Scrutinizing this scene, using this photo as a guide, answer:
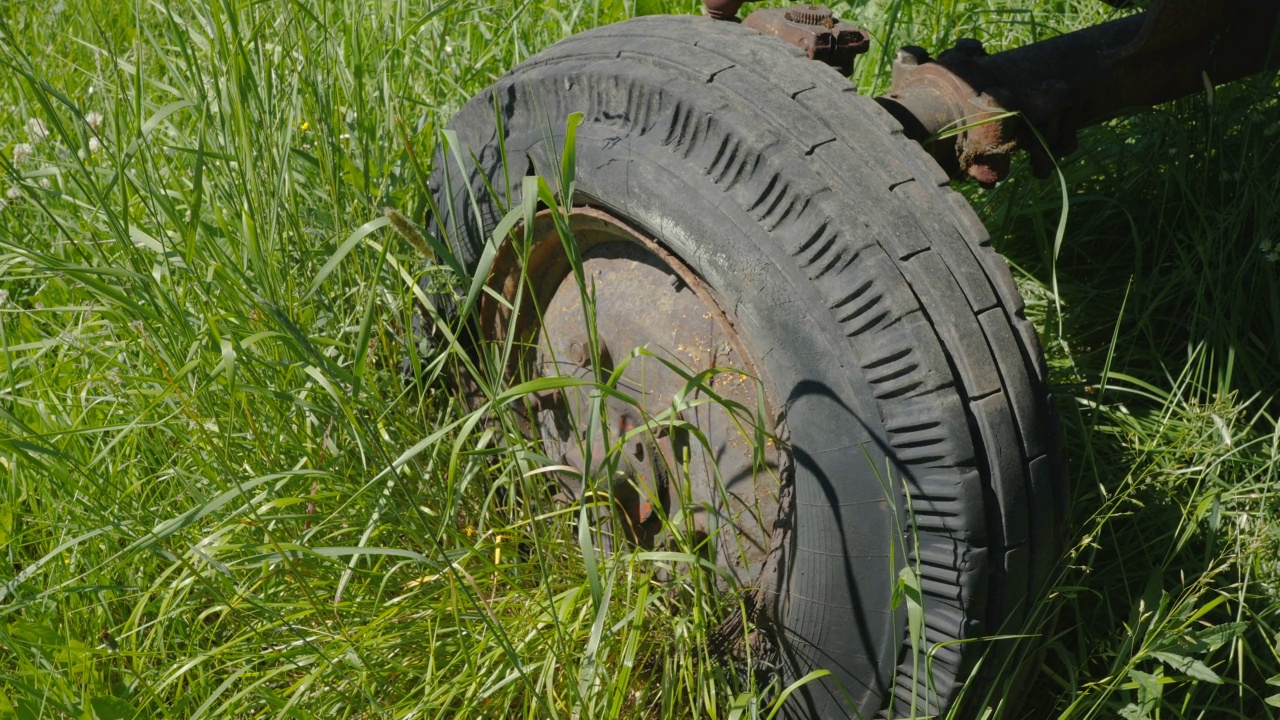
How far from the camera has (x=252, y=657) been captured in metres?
1.77

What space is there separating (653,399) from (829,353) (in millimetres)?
413

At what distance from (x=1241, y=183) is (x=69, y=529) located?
2364mm

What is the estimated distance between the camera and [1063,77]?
6.38 feet

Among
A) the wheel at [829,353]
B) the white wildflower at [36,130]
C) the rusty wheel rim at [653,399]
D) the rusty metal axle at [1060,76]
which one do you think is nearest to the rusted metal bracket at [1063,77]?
the rusty metal axle at [1060,76]

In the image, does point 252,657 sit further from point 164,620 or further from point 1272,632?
point 1272,632

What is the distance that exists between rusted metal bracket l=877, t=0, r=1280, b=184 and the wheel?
0.25 meters

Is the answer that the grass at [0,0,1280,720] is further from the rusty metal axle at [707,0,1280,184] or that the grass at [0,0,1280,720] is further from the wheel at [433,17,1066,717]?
the rusty metal axle at [707,0,1280,184]

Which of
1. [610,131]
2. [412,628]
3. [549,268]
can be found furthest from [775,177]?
[412,628]

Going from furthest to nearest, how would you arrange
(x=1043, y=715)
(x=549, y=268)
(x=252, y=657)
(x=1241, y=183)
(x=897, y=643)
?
(x=1241, y=183) → (x=549, y=268) → (x=1043, y=715) → (x=252, y=657) → (x=897, y=643)

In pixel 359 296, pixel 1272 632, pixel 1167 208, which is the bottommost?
pixel 1272 632

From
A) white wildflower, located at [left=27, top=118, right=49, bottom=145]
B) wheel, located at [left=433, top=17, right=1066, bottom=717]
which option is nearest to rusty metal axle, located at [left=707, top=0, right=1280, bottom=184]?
wheel, located at [left=433, top=17, right=1066, bottom=717]

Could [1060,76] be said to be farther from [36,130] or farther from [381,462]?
[36,130]

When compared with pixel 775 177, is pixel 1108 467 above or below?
below

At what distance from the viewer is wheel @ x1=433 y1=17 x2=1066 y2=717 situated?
4.94 ft
